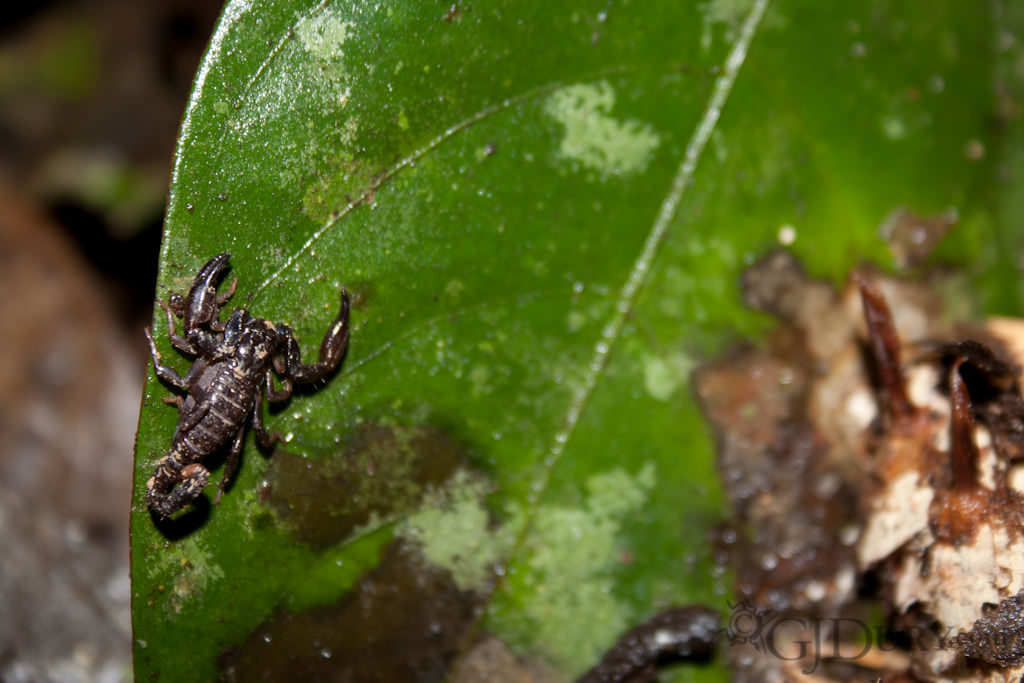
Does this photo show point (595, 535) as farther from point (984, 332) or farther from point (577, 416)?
point (984, 332)

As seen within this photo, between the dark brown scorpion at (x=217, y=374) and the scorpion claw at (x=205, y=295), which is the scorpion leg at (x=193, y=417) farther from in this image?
the scorpion claw at (x=205, y=295)

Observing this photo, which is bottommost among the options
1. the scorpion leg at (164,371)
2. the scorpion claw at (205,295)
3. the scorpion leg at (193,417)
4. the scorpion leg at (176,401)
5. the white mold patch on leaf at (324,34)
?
the scorpion leg at (193,417)

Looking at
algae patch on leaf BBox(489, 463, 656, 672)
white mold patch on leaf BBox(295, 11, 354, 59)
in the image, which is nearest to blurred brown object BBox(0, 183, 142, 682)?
algae patch on leaf BBox(489, 463, 656, 672)

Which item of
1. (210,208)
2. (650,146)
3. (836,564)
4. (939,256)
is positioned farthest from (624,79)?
(836,564)

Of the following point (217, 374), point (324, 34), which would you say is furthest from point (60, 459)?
point (324, 34)

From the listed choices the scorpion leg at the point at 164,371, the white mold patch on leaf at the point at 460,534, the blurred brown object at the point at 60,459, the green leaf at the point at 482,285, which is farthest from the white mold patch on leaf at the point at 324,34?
the blurred brown object at the point at 60,459

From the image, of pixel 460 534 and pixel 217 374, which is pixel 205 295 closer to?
pixel 217 374
